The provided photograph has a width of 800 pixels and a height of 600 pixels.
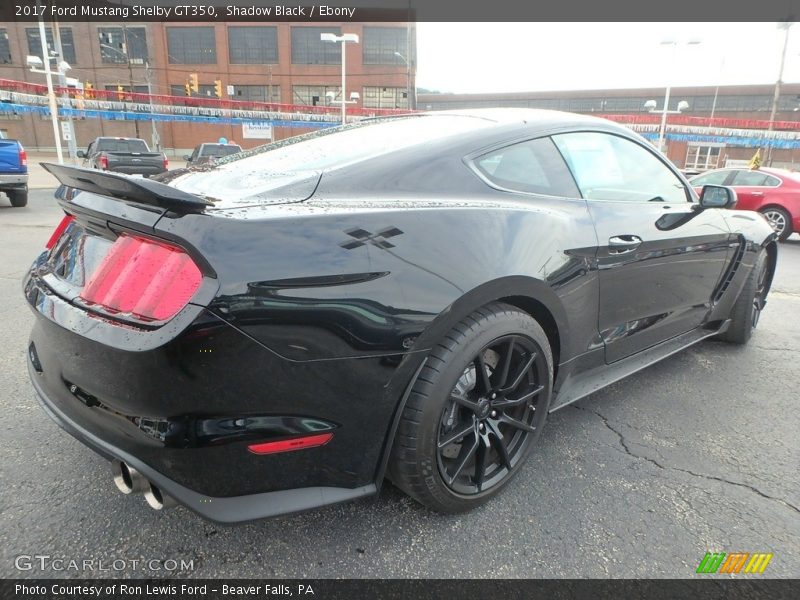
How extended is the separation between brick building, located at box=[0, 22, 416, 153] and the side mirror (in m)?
49.7

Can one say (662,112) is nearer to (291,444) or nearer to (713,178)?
(713,178)

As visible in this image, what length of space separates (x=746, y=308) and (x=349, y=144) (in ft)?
10.5

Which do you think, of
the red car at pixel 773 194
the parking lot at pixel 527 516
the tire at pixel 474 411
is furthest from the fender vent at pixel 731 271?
the red car at pixel 773 194

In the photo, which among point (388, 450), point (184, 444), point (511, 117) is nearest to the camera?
point (184, 444)

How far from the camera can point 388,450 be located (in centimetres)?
168

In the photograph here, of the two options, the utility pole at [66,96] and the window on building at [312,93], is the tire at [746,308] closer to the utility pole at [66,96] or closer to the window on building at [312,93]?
the utility pole at [66,96]

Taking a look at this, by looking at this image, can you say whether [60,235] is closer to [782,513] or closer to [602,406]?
[602,406]

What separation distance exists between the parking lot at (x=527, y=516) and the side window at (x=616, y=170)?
1.21 metres

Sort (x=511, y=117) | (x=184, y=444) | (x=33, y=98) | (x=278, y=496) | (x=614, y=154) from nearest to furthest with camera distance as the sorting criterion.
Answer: (x=184, y=444) → (x=278, y=496) → (x=511, y=117) → (x=614, y=154) → (x=33, y=98)

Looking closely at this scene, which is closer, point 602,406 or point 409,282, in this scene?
point 409,282

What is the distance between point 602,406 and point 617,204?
45.6 inches

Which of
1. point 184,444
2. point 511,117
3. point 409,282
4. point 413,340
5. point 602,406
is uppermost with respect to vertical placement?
point 511,117

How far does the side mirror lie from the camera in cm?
303

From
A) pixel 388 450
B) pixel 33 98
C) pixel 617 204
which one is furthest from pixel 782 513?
pixel 33 98
